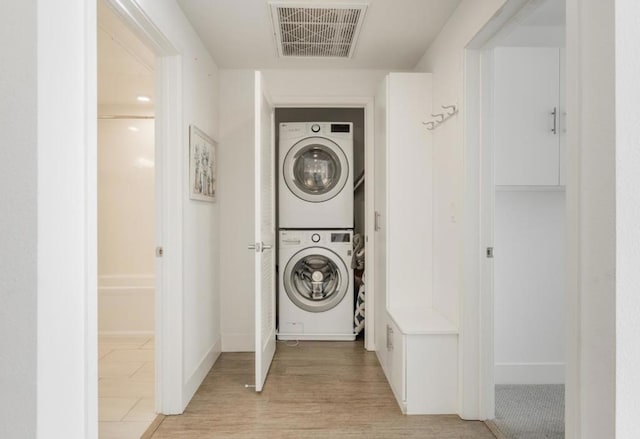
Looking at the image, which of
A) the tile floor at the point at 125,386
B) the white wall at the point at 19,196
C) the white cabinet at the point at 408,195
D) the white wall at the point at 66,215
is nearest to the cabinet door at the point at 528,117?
the white cabinet at the point at 408,195

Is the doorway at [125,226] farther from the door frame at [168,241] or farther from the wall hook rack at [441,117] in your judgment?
the wall hook rack at [441,117]

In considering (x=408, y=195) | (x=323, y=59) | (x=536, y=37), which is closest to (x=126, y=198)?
(x=323, y=59)

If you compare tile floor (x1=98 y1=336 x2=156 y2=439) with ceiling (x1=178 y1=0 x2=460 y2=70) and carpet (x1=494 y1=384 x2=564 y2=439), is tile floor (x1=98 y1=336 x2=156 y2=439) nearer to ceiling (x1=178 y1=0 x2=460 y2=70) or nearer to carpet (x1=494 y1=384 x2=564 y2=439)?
carpet (x1=494 y1=384 x2=564 y2=439)

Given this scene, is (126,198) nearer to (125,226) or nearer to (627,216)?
(125,226)

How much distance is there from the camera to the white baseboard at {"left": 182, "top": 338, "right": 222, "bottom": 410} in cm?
254

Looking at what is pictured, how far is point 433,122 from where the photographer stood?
283 cm

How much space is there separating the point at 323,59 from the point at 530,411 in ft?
9.21

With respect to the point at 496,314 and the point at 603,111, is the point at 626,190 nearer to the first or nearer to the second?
the point at 603,111

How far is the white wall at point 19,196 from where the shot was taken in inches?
45.4

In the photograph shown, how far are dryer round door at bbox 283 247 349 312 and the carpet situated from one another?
1573 mm

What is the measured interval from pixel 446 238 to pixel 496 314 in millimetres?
642

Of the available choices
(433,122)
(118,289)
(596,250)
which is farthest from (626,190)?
(118,289)

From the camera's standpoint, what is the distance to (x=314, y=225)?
385cm

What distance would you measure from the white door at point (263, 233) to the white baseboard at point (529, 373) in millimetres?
1570
